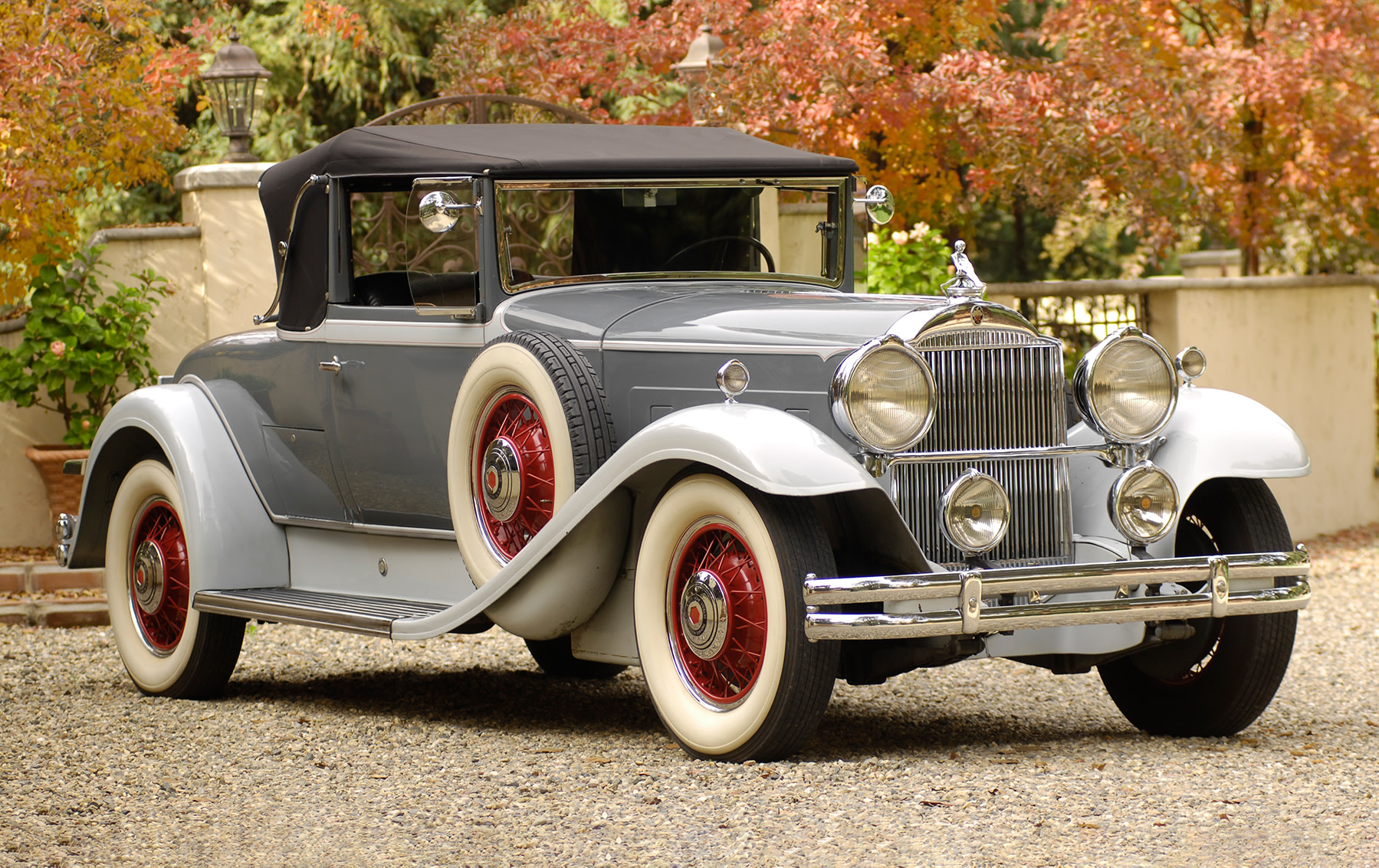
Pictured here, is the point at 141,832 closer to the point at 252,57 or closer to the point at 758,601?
the point at 758,601

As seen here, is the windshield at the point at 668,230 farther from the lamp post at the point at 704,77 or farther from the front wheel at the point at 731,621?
the lamp post at the point at 704,77

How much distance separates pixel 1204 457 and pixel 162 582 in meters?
3.80

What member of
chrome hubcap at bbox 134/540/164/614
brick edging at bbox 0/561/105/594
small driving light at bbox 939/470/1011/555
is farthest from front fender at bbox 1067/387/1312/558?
brick edging at bbox 0/561/105/594

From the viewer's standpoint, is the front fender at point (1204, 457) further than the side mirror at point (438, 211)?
No

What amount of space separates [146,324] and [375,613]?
4553 millimetres

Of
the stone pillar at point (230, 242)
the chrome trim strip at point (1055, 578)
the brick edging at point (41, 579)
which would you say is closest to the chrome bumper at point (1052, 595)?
the chrome trim strip at point (1055, 578)

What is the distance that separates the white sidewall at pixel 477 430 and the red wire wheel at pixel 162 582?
1.42m

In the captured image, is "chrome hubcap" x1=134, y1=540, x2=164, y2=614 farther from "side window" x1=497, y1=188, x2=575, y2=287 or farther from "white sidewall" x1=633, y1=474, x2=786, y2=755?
"white sidewall" x1=633, y1=474, x2=786, y2=755

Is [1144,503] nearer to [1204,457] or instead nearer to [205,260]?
[1204,457]

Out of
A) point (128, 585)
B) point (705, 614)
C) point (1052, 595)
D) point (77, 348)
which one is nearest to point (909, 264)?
point (77, 348)

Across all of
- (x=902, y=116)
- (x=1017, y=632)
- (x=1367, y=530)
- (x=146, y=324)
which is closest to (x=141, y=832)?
(x=1017, y=632)

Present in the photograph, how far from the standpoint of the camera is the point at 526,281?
5957 mm

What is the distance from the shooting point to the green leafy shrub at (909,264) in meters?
10.9

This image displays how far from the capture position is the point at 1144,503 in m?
5.14
